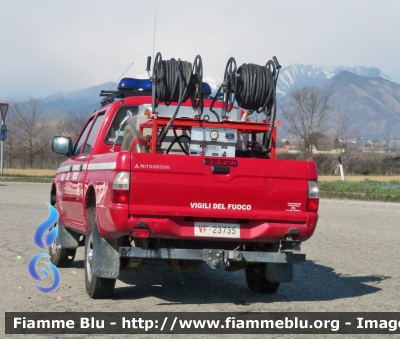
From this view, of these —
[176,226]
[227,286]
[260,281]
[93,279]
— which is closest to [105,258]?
[93,279]

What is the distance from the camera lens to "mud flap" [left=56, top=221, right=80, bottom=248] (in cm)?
910

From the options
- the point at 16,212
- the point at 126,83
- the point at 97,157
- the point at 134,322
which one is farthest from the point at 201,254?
the point at 16,212

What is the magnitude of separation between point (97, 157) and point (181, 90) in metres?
1.11

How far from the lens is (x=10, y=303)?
7.04 metres

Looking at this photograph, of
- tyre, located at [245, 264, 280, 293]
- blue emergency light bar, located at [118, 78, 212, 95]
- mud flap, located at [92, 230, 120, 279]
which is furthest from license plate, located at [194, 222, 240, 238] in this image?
blue emergency light bar, located at [118, 78, 212, 95]

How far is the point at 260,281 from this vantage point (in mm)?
7891

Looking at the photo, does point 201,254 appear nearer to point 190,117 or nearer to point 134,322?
point 134,322

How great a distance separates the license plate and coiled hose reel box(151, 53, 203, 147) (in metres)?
1.09

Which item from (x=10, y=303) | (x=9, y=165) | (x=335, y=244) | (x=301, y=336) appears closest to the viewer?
(x=301, y=336)

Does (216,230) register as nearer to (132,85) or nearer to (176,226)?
(176,226)

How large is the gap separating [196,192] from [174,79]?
1.36 meters

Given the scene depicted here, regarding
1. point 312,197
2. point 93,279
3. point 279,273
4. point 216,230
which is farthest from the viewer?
point 279,273

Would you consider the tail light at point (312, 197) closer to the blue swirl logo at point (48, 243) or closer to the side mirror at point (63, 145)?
the blue swirl logo at point (48, 243)

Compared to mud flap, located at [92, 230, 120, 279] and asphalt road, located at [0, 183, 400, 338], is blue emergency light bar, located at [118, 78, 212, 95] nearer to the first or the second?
asphalt road, located at [0, 183, 400, 338]
